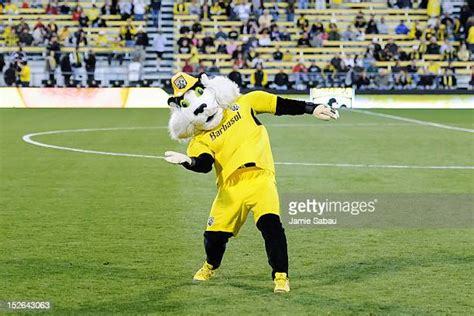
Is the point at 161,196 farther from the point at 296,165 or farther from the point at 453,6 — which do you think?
the point at 453,6

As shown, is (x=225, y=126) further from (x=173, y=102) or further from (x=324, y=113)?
(x=324, y=113)

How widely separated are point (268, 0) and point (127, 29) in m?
5.54

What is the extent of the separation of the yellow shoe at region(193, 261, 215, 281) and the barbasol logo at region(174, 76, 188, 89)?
1.23m

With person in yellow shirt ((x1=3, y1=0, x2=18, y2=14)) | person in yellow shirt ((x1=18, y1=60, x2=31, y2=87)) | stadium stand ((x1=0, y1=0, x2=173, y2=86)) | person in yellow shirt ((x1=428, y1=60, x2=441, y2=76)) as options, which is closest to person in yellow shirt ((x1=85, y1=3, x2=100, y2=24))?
stadium stand ((x1=0, y1=0, x2=173, y2=86))

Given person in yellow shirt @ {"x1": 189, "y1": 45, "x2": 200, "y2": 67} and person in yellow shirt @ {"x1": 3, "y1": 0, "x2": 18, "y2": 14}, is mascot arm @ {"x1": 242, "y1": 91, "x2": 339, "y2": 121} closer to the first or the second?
person in yellow shirt @ {"x1": 189, "y1": 45, "x2": 200, "y2": 67}

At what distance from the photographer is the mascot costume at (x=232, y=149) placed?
698 centimetres

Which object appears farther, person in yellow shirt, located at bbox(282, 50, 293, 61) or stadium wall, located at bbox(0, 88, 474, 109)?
person in yellow shirt, located at bbox(282, 50, 293, 61)

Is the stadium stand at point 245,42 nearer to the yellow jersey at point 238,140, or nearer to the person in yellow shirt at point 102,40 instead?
the person in yellow shirt at point 102,40

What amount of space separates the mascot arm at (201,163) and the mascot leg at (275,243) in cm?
51

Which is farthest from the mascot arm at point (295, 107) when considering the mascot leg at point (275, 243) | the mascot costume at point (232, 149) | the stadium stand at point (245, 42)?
the stadium stand at point (245, 42)

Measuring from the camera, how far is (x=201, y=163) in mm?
6824

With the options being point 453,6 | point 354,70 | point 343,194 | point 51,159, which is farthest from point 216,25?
point 343,194

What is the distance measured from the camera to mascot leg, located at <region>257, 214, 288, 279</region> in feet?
22.7

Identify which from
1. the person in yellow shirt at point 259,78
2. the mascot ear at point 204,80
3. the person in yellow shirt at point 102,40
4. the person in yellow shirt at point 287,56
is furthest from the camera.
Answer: the person in yellow shirt at point 102,40
